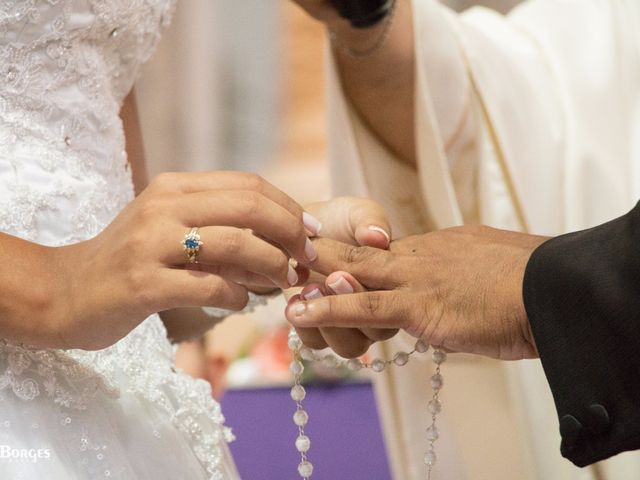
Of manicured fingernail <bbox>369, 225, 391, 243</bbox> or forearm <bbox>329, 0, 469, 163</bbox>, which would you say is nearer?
manicured fingernail <bbox>369, 225, 391, 243</bbox>

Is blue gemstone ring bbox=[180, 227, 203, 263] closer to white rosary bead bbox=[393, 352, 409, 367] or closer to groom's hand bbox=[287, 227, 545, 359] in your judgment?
groom's hand bbox=[287, 227, 545, 359]

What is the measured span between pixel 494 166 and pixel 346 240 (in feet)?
1.70

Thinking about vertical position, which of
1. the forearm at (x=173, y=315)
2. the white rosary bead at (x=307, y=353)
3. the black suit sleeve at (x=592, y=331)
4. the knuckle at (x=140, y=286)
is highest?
the forearm at (x=173, y=315)

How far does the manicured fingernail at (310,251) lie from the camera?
0.81 metres

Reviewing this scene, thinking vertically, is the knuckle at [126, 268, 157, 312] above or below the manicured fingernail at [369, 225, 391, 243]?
below

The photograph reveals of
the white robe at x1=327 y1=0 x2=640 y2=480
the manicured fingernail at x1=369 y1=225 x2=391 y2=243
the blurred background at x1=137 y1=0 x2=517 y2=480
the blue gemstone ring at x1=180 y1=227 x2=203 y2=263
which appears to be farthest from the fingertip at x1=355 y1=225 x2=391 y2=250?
the blurred background at x1=137 y1=0 x2=517 y2=480

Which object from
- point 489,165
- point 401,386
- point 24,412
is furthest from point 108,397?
point 489,165

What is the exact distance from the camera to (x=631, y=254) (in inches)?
29.1

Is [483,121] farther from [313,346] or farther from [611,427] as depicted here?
[611,427]

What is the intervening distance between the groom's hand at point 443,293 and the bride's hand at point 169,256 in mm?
98

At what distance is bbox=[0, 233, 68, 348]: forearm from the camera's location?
73 centimetres

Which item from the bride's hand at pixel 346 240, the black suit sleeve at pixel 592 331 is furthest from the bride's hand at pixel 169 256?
the black suit sleeve at pixel 592 331

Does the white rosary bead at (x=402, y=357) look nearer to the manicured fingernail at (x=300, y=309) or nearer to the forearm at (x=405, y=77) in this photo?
the manicured fingernail at (x=300, y=309)

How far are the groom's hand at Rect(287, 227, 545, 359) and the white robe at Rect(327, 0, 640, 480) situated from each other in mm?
434
